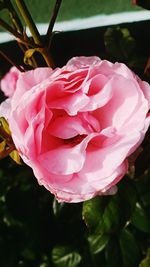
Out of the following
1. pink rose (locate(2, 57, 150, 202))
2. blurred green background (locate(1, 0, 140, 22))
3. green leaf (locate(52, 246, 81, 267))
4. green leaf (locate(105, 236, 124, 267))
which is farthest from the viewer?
blurred green background (locate(1, 0, 140, 22))

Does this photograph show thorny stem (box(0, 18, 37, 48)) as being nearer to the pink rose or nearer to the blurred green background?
the pink rose

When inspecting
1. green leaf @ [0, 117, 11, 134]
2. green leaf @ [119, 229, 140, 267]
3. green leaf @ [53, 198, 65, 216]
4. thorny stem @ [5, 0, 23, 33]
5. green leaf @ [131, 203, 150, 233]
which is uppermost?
thorny stem @ [5, 0, 23, 33]

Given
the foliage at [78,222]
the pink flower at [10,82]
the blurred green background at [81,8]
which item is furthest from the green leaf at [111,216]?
the blurred green background at [81,8]

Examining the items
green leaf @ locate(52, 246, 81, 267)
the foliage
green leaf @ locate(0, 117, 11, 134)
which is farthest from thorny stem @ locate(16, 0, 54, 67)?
→ green leaf @ locate(52, 246, 81, 267)

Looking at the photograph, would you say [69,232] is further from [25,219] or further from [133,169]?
[133,169]

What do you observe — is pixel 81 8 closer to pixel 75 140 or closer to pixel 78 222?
pixel 78 222

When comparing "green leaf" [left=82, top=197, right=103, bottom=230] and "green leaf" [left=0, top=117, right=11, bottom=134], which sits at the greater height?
"green leaf" [left=0, top=117, right=11, bottom=134]

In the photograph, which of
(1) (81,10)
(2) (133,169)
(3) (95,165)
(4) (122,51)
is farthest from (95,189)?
Result: (1) (81,10)
